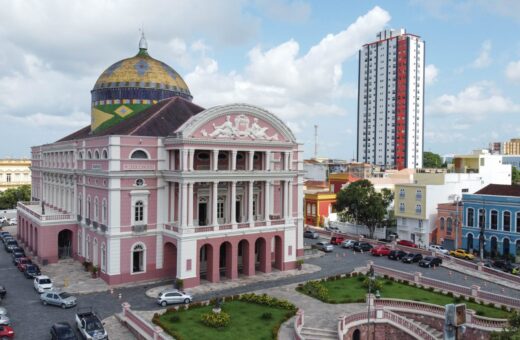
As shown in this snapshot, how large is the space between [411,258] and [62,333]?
32712mm

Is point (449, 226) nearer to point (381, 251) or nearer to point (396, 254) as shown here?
point (381, 251)

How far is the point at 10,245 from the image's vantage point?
165ft


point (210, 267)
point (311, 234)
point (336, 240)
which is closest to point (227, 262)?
point (210, 267)

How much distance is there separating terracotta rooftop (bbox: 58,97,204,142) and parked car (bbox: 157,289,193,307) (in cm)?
1310

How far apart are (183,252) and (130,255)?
181 inches

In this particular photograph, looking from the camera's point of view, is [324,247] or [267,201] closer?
[267,201]

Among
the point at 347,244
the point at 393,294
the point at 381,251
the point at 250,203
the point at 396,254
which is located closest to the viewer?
the point at 393,294

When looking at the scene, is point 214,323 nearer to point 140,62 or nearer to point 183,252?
point 183,252

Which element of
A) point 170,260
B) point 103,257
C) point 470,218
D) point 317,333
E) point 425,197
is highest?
point 425,197

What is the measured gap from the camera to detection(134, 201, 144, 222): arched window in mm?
37500

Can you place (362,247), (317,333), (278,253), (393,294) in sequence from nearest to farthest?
1. (317,333)
2. (393,294)
3. (278,253)
4. (362,247)

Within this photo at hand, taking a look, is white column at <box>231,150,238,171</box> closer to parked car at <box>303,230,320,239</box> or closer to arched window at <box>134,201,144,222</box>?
arched window at <box>134,201,144,222</box>

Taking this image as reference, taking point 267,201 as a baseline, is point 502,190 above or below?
above

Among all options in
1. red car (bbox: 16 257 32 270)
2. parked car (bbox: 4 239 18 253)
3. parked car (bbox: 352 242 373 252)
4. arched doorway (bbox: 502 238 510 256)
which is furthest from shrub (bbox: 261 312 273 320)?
parked car (bbox: 4 239 18 253)
